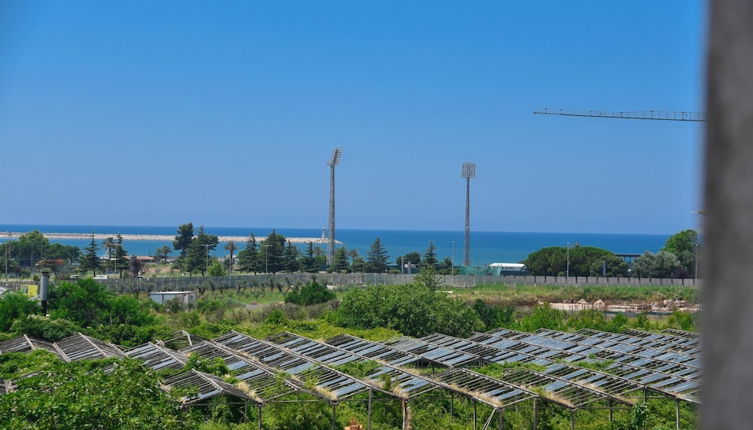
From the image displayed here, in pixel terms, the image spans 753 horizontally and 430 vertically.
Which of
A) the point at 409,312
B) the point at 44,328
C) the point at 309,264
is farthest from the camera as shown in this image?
the point at 309,264

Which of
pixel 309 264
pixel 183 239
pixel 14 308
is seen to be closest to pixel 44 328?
pixel 14 308

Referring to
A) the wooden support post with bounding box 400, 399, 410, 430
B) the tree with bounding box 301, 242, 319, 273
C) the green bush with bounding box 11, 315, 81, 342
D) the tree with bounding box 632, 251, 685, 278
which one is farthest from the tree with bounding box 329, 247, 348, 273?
the wooden support post with bounding box 400, 399, 410, 430

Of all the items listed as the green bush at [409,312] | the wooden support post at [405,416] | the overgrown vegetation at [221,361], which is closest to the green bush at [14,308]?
the overgrown vegetation at [221,361]

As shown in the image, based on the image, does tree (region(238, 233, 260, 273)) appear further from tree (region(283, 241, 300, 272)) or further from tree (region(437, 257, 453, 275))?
tree (region(437, 257, 453, 275))

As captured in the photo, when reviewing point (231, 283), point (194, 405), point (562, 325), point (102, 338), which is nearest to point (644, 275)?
point (231, 283)

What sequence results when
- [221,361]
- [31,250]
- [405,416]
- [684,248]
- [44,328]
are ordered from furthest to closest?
[31,250], [684,248], [44,328], [221,361], [405,416]

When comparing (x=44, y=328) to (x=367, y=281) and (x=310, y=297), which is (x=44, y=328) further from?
(x=367, y=281)

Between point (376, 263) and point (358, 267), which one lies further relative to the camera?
point (358, 267)

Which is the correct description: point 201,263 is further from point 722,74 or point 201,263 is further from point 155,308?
point 722,74

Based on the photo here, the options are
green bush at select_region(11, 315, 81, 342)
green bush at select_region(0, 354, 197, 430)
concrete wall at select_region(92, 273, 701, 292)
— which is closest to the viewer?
green bush at select_region(0, 354, 197, 430)

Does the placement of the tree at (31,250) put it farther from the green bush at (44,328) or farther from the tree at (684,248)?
the green bush at (44,328)
